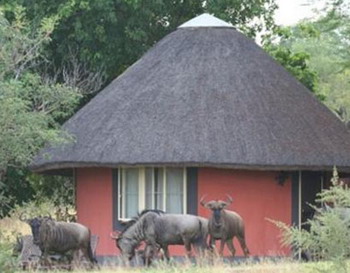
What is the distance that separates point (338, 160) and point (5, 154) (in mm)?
6719

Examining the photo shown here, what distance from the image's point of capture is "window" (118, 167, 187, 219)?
27016mm

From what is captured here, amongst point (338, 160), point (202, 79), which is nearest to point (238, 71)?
point (202, 79)

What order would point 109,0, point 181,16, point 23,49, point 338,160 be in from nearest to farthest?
point 23,49, point 338,160, point 109,0, point 181,16

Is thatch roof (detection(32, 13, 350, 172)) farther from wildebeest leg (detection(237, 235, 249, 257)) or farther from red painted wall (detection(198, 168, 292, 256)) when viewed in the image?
wildebeest leg (detection(237, 235, 249, 257))

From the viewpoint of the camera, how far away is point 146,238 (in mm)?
24094

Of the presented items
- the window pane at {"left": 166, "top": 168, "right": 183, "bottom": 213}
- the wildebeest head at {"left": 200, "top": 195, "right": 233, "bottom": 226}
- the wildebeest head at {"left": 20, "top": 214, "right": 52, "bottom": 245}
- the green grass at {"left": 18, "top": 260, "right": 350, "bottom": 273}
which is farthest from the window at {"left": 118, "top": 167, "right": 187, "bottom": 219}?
the green grass at {"left": 18, "top": 260, "right": 350, "bottom": 273}

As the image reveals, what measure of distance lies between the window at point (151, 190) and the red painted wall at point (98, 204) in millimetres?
368

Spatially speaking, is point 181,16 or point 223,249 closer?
point 223,249

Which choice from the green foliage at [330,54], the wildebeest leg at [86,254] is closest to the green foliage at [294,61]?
the green foliage at [330,54]

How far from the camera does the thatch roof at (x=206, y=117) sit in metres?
26.8

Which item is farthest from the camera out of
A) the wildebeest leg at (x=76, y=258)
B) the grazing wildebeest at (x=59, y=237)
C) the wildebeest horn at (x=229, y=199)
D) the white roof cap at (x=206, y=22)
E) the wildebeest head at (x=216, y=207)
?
the white roof cap at (x=206, y=22)

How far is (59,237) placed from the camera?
2373 centimetres

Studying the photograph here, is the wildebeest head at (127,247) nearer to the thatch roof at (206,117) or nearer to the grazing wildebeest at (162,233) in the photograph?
the grazing wildebeest at (162,233)

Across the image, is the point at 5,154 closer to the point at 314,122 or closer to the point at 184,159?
the point at 184,159
